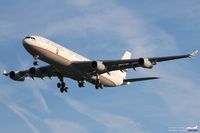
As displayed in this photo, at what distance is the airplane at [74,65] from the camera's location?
97375mm

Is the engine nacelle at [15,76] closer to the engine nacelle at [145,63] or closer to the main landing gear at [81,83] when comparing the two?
the main landing gear at [81,83]

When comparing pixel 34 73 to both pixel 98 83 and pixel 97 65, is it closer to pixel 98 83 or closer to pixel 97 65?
pixel 98 83

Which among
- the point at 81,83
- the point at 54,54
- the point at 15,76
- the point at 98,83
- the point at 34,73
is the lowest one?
the point at 98,83

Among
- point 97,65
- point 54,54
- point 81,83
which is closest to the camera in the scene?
point 54,54

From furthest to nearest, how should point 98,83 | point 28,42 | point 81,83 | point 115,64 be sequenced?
point 81,83, point 98,83, point 115,64, point 28,42

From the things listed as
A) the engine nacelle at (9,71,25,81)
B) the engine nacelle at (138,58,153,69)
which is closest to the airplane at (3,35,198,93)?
the engine nacelle at (138,58,153,69)

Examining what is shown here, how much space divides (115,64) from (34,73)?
13975 millimetres

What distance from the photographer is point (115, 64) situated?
10169 cm

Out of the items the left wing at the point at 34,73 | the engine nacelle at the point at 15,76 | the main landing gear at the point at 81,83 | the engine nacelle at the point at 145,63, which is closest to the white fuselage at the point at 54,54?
the main landing gear at the point at 81,83

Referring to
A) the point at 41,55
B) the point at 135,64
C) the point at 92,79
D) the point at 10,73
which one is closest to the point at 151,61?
the point at 135,64

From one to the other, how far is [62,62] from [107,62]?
7.76 meters

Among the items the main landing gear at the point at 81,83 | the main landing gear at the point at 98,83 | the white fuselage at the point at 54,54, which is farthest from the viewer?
the main landing gear at the point at 81,83

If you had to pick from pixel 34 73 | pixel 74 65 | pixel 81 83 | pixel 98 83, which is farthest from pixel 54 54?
pixel 34 73

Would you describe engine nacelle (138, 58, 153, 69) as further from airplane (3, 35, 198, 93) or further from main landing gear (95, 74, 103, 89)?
main landing gear (95, 74, 103, 89)
